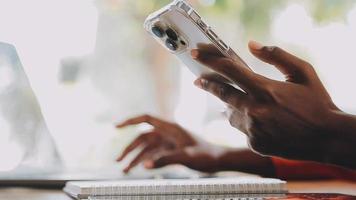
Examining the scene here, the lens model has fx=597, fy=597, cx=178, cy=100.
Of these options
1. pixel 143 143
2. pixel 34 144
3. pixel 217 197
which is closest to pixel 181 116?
pixel 143 143

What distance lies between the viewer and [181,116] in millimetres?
1337

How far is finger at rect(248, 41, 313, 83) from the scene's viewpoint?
69 centimetres

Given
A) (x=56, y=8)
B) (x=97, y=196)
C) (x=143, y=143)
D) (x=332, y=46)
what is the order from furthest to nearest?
(x=332, y=46) < (x=56, y=8) < (x=143, y=143) < (x=97, y=196)

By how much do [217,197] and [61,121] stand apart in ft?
2.09

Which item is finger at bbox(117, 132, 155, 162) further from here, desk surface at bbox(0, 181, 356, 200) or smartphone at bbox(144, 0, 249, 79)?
smartphone at bbox(144, 0, 249, 79)

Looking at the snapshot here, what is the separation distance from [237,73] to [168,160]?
46cm

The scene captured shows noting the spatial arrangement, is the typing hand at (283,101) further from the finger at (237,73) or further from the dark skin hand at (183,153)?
the dark skin hand at (183,153)

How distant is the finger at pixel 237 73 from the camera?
67cm

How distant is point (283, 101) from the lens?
27.1 inches

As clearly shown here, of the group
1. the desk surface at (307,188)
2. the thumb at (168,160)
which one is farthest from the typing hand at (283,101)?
the thumb at (168,160)

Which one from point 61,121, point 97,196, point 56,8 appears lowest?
point 97,196

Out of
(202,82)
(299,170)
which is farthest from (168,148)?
(202,82)

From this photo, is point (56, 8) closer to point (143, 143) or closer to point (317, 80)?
point (143, 143)

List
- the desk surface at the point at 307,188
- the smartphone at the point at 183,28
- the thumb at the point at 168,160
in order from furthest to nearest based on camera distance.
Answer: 1. the thumb at the point at 168,160
2. the desk surface at the point at 307,188
3. the smartphone at the point at 183,28
